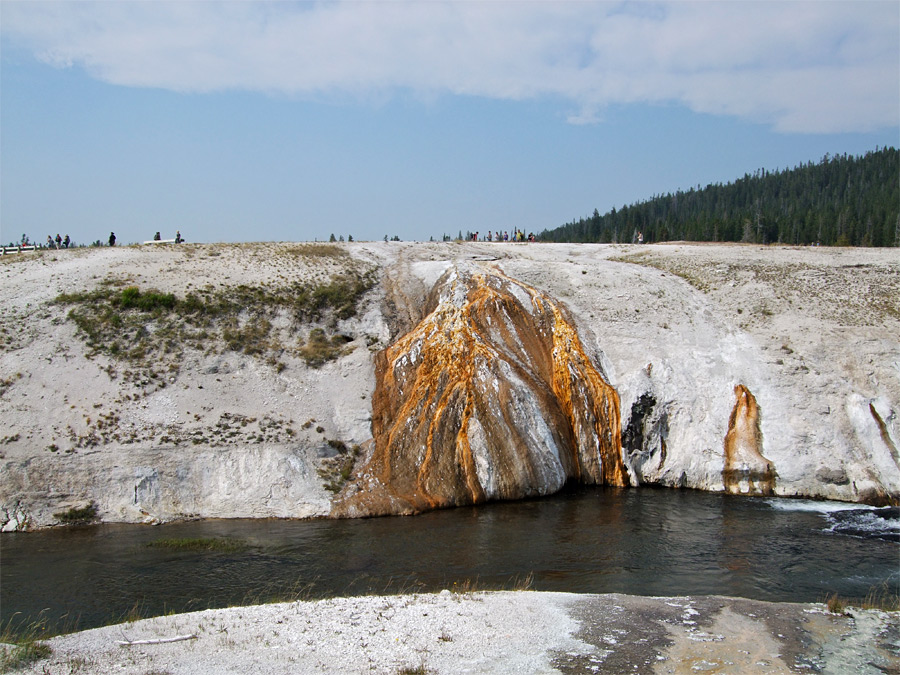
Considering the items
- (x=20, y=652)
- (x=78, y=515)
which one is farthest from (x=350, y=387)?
(x=20, y=652)

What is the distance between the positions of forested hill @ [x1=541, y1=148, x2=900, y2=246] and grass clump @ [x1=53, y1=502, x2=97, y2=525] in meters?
92.3

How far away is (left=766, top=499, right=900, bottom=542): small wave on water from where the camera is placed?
22.1 meters

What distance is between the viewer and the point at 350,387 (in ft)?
98.4

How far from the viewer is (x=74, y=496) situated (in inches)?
936

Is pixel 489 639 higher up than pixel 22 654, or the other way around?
pixel 22 654

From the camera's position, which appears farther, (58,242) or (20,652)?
(58,242)

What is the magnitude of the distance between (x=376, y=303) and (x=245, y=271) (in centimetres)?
773

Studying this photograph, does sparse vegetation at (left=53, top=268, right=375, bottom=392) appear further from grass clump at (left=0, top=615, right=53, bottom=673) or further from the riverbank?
the riverbank

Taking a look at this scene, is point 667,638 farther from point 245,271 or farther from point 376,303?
point 245,271

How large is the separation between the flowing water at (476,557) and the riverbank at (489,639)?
238 cm

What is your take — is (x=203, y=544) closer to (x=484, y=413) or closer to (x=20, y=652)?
(x=20, y=652)

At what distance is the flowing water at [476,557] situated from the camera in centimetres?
1750

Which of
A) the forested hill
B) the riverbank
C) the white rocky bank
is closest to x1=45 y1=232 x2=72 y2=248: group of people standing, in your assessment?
the white rocky bank

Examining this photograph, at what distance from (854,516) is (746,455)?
453cm
